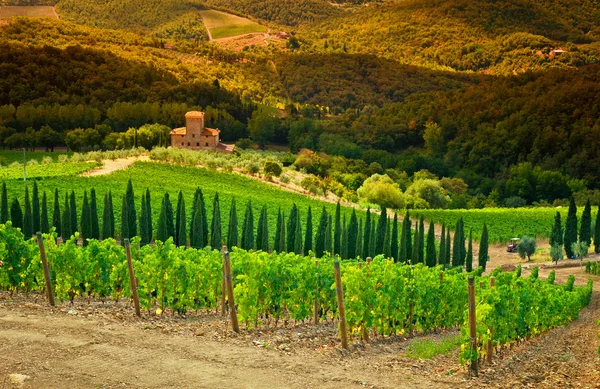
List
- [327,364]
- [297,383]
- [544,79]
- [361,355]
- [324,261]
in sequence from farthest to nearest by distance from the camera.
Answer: [544,79], [324,261], [361,355], [327,364], [297,383]

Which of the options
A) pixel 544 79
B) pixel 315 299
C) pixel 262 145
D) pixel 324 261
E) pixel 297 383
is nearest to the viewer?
pixel 297 383

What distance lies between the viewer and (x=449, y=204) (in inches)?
4102

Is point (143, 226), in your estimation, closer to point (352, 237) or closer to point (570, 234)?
point (352, 237)

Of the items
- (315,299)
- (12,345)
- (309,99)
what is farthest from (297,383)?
(309,99)

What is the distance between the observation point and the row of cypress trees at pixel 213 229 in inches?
2215

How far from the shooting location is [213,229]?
5609cm

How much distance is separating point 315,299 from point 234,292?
9.19 ft

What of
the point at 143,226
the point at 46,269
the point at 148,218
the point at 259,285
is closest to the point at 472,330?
the point at 259,285

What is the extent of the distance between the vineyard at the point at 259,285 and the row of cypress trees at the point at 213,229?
31494mm

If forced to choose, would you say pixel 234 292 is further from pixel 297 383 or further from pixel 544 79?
pixel 544 79

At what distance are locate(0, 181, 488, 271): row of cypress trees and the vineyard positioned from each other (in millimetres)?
31494

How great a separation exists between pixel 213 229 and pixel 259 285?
3395 cm

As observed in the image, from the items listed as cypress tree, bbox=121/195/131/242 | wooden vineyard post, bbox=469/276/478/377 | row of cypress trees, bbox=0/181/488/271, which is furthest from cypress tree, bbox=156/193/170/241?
wooden vineyard post, bbox=469/276/478/377

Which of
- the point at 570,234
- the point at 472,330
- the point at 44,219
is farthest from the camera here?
the point at 570,234
